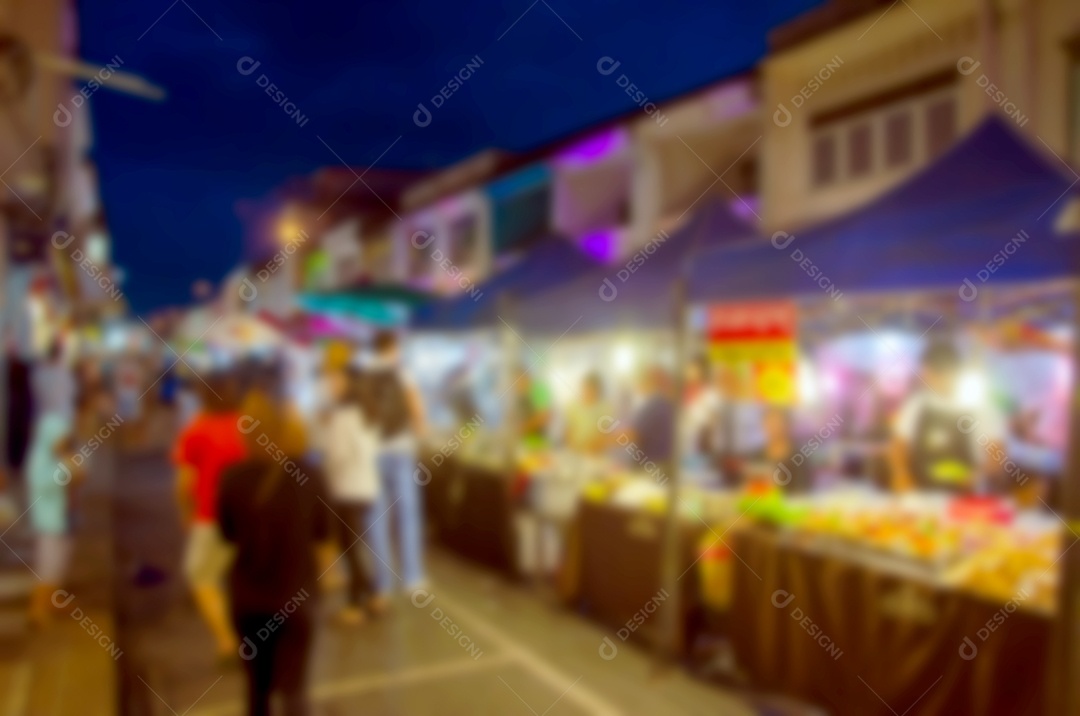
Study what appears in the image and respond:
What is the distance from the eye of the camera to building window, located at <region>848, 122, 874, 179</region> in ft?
33.2

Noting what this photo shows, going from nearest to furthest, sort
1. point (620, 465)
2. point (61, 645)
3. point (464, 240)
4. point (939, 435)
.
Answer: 1. point (61, 645)
2. point (939, 435)
3. point (620, 465)
4. point (464, 240)

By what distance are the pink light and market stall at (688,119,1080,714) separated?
886 cm

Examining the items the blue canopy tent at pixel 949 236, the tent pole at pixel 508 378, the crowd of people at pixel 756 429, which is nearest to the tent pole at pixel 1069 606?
the blue canopy tent at pixel 949 236

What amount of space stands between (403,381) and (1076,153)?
7380 millimetres

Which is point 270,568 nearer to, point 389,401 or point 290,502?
point 290,502

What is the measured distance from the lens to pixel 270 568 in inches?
140

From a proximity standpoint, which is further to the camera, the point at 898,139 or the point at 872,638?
the point at 898,139

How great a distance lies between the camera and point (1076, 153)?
7805mm

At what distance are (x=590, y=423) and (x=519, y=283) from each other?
174 cm

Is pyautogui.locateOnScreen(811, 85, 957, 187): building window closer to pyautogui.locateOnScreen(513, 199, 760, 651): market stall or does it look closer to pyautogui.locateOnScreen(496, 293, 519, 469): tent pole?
pyautogui.locateOnScreen(513, 199, 760, 651): market stall

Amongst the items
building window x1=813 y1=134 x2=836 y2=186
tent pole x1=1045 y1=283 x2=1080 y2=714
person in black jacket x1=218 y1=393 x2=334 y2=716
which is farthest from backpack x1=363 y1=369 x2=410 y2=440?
building window x1=813 y1=134 x2=836 y2=186

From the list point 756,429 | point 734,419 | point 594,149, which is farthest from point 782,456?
point 594,149

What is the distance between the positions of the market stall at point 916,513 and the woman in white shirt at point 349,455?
9.15ft

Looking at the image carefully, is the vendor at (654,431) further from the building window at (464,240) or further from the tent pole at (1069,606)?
the building window at (464,240)
